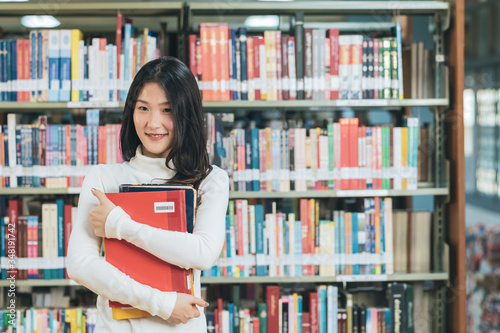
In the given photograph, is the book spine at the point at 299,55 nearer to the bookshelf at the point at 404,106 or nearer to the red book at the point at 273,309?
the bookshelf at the point at 404,106

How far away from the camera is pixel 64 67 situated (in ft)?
7.72

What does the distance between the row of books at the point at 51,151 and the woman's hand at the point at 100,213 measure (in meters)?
1.20

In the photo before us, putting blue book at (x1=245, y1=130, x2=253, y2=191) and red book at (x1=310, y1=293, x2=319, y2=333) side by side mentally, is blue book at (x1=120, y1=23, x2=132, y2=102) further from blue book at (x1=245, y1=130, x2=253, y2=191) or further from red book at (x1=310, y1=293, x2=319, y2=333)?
red book at (x1=310, y1=293, x2=319, y2=333)

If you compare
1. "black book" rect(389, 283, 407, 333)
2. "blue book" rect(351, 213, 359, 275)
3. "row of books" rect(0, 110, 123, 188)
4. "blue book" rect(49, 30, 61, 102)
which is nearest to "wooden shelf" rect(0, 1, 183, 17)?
"blue book" rect(49, 30, 61, 102)

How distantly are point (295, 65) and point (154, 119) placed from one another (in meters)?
1.26

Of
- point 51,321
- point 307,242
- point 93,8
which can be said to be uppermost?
point 93,8

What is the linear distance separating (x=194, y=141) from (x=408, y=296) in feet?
5.26

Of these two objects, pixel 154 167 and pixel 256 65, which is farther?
pixel 256 65

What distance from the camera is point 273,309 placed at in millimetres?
2371

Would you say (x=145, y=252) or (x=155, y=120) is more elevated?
(x=155, y=120)

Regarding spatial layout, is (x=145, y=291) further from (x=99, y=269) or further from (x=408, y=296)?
(x=408, y=296)

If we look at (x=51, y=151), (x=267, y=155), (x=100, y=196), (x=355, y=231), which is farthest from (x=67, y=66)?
(x=355, y=231)

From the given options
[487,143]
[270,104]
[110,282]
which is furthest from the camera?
[487,143]

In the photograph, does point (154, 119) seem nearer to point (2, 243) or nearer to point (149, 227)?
point (149, 227)
